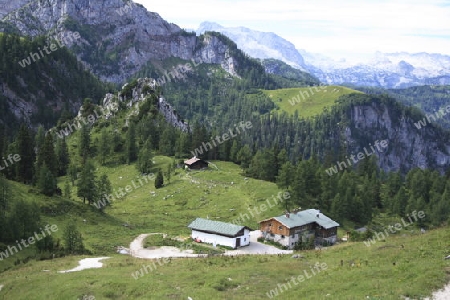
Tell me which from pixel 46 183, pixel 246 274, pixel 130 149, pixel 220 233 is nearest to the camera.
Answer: pixel 246 274

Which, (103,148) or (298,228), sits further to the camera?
(103,148)

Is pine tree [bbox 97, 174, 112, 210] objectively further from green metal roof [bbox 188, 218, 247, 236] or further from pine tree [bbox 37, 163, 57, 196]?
green metal roof [bbox 188, 218, 247, 236]

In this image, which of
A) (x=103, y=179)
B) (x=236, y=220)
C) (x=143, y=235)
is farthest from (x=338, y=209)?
(x=103, y=179)

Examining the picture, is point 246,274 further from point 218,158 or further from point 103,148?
point 218,158

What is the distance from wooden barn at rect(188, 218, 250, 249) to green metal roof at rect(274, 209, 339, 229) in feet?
25.9

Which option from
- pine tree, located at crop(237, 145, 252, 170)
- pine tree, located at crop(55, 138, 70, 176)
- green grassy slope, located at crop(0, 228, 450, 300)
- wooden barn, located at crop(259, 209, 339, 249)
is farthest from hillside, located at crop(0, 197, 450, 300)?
pine tree, located at crop(55, 138, 70, 176)

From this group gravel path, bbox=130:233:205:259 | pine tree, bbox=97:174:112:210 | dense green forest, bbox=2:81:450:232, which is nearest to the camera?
gravel path, bbox=130:233:205:259

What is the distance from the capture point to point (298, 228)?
251 feet

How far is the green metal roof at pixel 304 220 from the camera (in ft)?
247

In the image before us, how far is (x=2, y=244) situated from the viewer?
53125mm

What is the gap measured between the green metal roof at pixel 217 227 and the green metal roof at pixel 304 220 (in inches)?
364

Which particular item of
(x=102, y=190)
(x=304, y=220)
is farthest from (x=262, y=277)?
(x=102, y=190)

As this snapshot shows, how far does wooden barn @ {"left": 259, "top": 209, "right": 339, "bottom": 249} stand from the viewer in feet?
244

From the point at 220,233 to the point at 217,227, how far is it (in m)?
1.56
